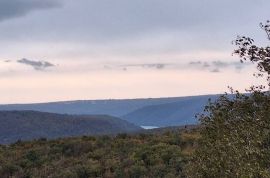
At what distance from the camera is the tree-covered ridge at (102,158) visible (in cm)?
3148

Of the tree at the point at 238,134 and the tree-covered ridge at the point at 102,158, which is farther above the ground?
the tree at the point at 238,134

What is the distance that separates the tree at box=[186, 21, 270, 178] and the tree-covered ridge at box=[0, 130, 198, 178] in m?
13.5

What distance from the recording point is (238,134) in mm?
14227

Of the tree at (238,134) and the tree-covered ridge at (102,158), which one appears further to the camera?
the tree-covered ridge at (102,158)

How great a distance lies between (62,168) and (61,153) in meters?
5.38

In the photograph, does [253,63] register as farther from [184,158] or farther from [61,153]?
[61,153]

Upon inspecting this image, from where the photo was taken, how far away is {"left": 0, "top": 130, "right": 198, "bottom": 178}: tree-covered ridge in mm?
31484

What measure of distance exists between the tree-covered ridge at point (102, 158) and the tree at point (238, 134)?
1351cm

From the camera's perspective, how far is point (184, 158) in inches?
1278

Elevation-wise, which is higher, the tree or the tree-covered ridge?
the tree

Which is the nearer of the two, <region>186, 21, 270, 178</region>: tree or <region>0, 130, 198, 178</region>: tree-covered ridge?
<region>186, 21, 270, 178</region>: tree

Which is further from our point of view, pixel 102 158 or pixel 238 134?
pixel 102 158

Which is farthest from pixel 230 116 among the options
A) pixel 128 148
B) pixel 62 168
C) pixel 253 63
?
pixel 128 148

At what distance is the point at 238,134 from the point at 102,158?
22459mm
